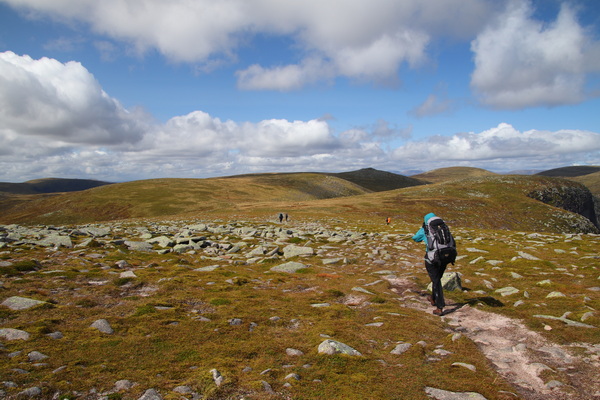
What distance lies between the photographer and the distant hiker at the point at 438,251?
11.4 m

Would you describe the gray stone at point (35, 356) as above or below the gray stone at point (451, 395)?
above

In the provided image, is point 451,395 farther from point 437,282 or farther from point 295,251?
point 295,251

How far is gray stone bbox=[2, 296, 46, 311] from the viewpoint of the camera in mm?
8883

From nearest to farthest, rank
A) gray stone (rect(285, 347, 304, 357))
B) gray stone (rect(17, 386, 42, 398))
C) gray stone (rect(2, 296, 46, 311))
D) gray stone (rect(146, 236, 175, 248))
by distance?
gray stone (rect(17, 386, 42, 398)) → gray stone (rect(285, 347, 304, 357)) → gray stone (rect(2, 296, 46, 311)) → gray stone (rect(146, 236, 175, 248))

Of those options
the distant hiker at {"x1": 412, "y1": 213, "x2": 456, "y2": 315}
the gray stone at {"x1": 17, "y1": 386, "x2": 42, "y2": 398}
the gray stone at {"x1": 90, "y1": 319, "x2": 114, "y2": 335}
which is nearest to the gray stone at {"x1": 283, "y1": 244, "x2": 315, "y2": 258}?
the distant hiker at {"x1": 412, "y1": 213, "x2": 456, "y2": 315}

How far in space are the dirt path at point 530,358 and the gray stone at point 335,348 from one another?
11.3 feet

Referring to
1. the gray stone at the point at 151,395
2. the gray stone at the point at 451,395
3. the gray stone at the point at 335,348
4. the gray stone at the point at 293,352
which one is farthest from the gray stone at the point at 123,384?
the gray stone at the point at 451,395

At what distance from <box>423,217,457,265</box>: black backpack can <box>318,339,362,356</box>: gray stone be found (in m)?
5.62

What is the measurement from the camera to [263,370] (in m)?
6.60

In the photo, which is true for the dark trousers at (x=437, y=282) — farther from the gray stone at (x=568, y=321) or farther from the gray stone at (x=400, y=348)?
the gray stone at (x=400, y=348)

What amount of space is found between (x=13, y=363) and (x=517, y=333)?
12.9 metres

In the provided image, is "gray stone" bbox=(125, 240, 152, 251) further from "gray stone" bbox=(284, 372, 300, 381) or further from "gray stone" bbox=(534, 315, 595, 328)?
"gray stone" bbox=(534, 315, 595, 328)

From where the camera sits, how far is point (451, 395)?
595cm

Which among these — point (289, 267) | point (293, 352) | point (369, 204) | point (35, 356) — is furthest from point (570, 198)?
point (35, 356)
